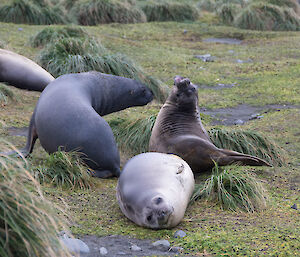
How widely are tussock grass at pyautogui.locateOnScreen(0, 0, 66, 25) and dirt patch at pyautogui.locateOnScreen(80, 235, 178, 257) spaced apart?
34.9 ft

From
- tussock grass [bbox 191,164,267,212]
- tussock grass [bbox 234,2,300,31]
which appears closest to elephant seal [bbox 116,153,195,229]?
tussock grass [bbox 191,164,267,212]

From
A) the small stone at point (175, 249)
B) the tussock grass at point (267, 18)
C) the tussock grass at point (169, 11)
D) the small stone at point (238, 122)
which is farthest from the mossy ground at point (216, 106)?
the tussock grass at point (267, 18)

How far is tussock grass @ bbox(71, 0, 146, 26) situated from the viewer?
47.7 feet

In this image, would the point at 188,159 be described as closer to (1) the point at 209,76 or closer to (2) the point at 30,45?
(1) the point at 209,76

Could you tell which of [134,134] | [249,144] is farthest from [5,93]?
[249,144]

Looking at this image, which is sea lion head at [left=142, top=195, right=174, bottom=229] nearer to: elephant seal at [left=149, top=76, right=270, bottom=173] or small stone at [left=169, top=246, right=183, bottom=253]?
small stone at [left=169, top=246, right=183, bottom=253]

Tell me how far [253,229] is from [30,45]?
723 cm

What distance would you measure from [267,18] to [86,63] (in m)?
8.35

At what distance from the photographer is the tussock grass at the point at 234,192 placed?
396 cm

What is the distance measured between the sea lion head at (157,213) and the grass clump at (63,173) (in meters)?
0.90

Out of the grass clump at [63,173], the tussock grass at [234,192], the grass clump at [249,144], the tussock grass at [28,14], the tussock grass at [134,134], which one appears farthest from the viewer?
the tussock grass at [28,14]

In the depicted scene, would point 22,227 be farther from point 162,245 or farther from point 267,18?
point 267,18

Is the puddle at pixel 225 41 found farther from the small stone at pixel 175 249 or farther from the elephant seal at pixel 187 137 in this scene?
the small stone at pixel 175 249

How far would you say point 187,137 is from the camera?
4.91m
